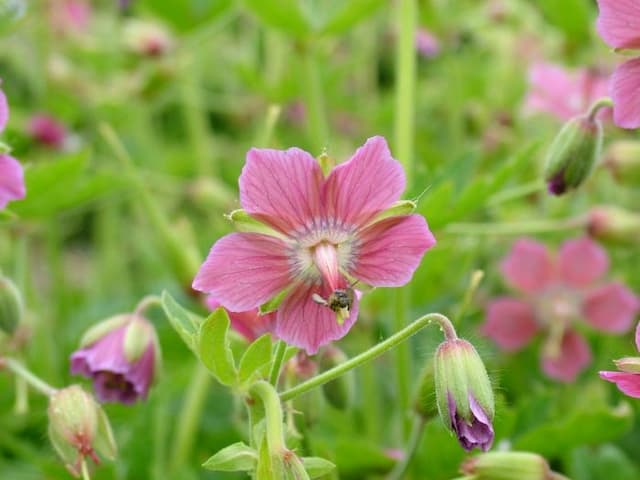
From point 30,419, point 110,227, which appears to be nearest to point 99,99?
point 110,227

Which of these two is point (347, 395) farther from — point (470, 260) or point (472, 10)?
point (472, 10)

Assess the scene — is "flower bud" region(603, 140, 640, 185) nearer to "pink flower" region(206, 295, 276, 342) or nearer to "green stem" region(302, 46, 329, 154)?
"green stem" region(302, 46, 329, 154)

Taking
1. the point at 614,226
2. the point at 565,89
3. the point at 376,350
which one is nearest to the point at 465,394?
the point at 376,350

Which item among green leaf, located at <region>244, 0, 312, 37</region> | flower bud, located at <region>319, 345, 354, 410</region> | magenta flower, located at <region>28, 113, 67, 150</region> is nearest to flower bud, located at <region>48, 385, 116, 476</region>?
flower bud, located at <region>319, 345, 354, 410</region>

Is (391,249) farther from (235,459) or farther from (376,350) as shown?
(235,459)

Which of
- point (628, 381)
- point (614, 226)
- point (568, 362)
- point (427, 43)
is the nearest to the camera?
point (628, 381)

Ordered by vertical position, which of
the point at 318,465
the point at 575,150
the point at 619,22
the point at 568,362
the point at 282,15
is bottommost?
the point at 568,362
